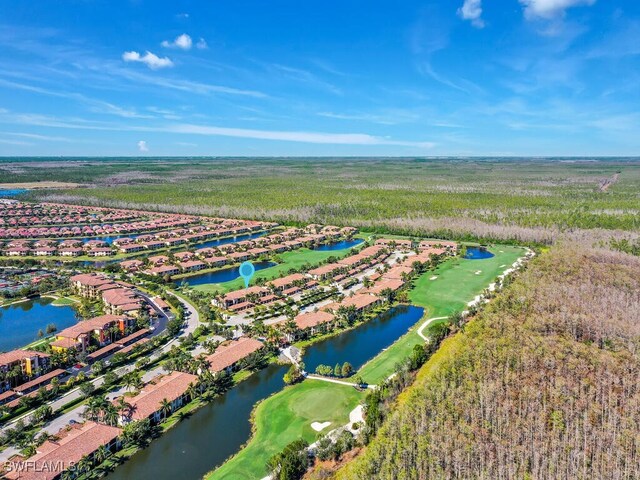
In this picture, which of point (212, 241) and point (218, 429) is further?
point (212, 241)

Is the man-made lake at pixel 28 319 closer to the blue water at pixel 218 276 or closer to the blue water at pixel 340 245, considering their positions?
the blue water at pixel 218 276

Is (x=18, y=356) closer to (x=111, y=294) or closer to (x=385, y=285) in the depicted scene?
(x=111, y=294)

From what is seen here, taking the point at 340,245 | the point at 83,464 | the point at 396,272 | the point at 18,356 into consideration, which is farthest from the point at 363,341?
the point at 340,245

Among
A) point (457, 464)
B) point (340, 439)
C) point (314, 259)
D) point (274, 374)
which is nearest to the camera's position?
point (457, 464)

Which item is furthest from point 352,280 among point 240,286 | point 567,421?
point 567,421

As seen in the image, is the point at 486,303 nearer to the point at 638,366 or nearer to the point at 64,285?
the point at 638,366

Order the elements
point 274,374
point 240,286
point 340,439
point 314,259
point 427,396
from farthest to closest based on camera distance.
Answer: point 314,259 → point 240,286 → point 274,374 → point 427,396 → point 340,439

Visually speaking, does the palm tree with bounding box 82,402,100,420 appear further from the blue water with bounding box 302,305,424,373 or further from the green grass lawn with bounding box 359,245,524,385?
the green grass lawn with bounding box 359,245,524,385
